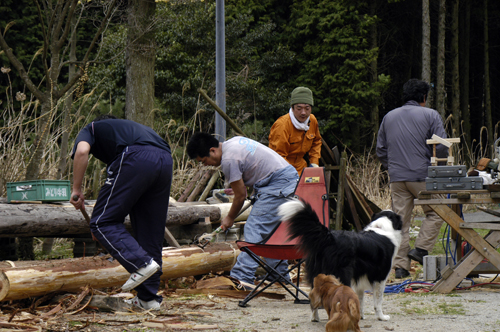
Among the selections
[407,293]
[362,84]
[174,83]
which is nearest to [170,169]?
[407,293]

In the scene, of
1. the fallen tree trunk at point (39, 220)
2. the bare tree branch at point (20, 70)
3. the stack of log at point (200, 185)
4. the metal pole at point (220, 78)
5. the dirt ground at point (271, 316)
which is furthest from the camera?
the stack of log at point (200, 185)

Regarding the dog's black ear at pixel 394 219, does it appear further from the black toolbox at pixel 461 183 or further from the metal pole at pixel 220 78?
the metal pole at pixel 220 78

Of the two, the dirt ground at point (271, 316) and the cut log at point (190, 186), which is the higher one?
the cut log at point (190, 186)

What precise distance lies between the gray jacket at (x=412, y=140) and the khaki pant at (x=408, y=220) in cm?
10

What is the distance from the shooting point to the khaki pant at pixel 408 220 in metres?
6.18

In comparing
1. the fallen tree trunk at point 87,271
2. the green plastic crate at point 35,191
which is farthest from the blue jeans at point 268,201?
the green plastic crate at point 35,191

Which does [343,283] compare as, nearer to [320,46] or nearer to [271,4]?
[320,46]

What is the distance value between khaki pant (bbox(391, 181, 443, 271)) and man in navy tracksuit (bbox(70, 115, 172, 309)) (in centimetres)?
301

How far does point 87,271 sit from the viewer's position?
4.75 metres

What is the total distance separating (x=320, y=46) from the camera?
2161cm

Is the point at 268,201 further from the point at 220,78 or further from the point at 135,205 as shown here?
the point at 220,78

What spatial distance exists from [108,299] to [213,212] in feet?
10.8

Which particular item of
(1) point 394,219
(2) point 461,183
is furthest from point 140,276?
(2) point 461,183

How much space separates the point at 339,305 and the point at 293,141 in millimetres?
3394
